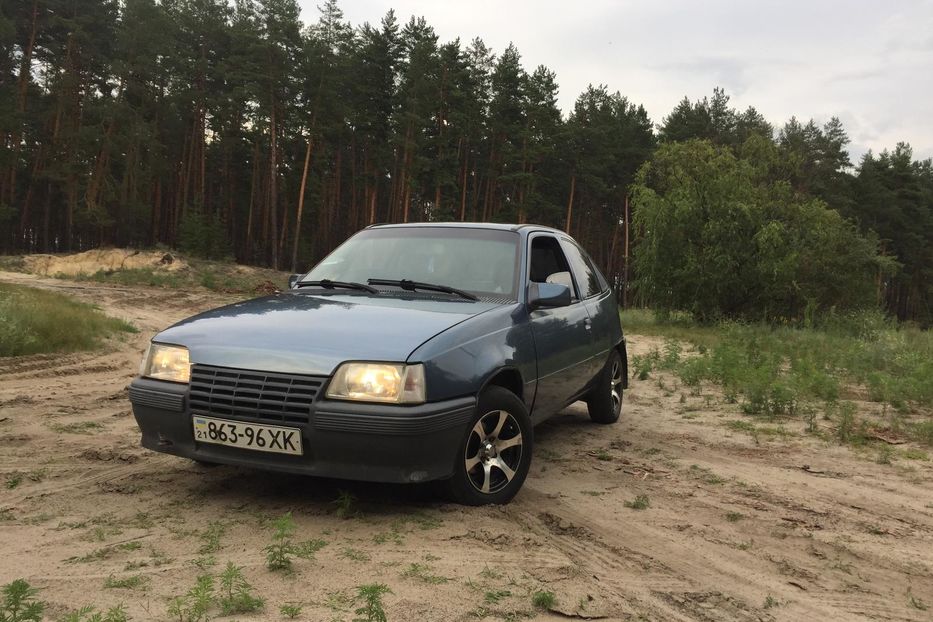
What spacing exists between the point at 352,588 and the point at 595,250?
53713 mm

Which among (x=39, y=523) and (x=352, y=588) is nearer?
(x=352, y=588)

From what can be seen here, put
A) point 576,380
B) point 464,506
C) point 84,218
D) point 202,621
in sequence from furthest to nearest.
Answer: point 84,218, point 576,380, point 464,506, point 202,621

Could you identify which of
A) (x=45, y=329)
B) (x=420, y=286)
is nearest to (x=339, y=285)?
(x=420, y=286)

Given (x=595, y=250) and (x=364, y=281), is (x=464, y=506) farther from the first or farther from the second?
(x=595, y=250)

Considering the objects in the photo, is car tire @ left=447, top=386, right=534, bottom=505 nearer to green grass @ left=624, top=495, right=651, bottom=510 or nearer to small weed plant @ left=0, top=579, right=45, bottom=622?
green grass @ left=624, top=495, right=651, bottom=510

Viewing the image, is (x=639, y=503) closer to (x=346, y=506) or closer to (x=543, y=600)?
(x=543, y=600)

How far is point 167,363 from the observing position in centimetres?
374

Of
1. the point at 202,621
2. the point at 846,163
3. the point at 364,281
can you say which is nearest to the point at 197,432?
the point at 202,621

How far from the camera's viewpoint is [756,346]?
43.4 feet

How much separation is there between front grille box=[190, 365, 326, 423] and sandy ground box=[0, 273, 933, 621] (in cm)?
56

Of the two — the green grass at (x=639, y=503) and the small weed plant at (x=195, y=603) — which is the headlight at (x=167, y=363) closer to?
the small weed plant at (x=195, y=603)

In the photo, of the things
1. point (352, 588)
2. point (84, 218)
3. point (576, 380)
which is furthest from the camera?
point (84, 218)

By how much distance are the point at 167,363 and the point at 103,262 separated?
29.3 m

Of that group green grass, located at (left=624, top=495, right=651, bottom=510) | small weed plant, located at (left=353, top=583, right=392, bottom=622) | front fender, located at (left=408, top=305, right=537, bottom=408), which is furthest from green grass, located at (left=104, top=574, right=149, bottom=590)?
green grass, located at (left=624, top=495, right=651, bottom=510)
